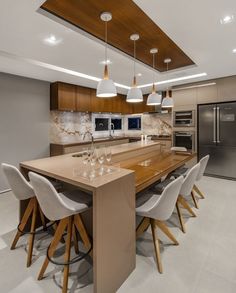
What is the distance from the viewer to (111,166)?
1.95 m

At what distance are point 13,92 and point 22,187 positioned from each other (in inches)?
115

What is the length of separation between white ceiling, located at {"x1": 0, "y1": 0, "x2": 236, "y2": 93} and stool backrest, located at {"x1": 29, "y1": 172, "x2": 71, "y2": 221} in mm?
1622

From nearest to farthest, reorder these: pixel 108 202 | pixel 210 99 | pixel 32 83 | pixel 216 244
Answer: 1. pixel 108 202
2. pixel 216 244
3. pixel 32 83
4. pixel 210 99

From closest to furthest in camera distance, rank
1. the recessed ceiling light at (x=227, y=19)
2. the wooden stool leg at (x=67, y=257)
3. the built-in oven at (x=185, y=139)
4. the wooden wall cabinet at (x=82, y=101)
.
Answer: the wooden stool leg at (x=67, y=257) → the recessed ceiling light at (x=227, y=19) → the wooden wall cabinet at (x=82, y=101) → the built-in oven at (x=185, y=139)

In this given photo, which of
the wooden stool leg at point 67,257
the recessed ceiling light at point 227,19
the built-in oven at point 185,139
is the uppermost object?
the recessed ceiling light at point 227,19

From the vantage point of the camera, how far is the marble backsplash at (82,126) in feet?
15.8

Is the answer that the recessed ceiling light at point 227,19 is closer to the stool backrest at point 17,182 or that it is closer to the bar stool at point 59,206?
the bar stool at point 59,206

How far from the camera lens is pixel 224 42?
2492 millimetres

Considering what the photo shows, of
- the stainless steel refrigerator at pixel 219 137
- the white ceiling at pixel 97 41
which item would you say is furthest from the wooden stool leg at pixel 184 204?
the stainless steel refrigerator at pixel 219 137

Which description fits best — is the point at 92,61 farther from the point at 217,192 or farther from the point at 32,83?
the point at 217,192

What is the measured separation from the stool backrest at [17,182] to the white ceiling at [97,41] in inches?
61.3

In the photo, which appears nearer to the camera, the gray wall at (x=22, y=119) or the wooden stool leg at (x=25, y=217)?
the wooden stool leg at (x=25, y=217)

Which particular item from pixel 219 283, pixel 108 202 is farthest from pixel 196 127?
pixel 108 202

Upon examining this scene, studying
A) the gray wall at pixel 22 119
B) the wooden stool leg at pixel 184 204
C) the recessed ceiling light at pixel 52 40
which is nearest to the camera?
the recessed ceiling light at pixel 52 40
